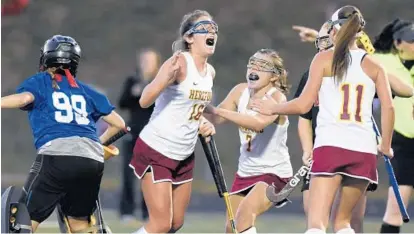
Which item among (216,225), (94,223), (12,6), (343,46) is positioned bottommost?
(216,225)

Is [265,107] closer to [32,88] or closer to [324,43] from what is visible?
[324,43]

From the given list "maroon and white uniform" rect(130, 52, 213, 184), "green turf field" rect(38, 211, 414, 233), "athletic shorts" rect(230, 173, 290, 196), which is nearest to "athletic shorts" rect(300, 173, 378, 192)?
"athletic shorts" rect(230, 173, 290, 196)

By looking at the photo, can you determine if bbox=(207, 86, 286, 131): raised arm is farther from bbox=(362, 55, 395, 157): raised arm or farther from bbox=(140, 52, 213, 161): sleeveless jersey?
bbox=(362, 55, 395, 157): raised arm

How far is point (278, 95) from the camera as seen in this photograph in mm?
9758

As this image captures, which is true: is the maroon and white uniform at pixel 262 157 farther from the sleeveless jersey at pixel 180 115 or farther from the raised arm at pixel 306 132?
the sleeveless jersey at pixel 180 115

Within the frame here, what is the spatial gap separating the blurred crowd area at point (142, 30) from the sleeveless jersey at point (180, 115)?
14312mm

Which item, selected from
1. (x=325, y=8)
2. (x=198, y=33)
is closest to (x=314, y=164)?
(x=198, y=33)

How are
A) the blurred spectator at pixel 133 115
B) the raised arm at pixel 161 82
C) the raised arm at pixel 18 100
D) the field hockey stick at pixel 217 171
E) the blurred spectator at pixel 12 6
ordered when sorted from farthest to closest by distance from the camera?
the blurred spectator at pixel 12 6
the blurred spectator at pixel 133 115
the field hockey stick at pixel 217 171
the raised arm at pixel 161 82
the raised arm at pixel 18 100

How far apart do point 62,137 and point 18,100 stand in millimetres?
415

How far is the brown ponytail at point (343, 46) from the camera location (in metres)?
8.12

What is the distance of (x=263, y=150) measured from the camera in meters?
9.77

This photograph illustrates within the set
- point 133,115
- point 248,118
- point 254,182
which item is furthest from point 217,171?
point 133,115

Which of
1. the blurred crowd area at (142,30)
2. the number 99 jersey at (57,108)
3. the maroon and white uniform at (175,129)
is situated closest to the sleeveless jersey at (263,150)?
the maroon and white uniform at (175,129)

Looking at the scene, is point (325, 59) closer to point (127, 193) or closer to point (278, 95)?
point (278, 95)
